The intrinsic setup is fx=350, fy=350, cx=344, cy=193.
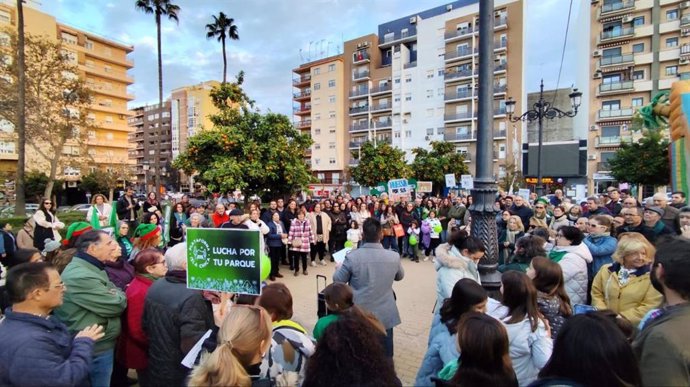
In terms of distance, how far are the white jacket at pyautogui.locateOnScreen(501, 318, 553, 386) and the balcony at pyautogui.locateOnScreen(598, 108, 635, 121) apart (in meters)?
44.0

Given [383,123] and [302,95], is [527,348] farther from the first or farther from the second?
[302,95]

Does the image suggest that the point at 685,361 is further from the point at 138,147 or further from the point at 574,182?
the point at 138,147

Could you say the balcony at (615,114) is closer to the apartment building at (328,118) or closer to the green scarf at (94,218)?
the apartment building at (328,118)

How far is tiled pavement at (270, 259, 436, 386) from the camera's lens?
461cm

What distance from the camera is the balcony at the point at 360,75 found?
52097 mm

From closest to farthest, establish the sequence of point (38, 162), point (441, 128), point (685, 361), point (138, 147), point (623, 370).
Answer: point (623, 370)
point (685, 361)
point (38, 162)
point (441, 128)
point (138, 147)

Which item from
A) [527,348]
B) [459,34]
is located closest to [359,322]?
[527,348]

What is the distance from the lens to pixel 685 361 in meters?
1.66

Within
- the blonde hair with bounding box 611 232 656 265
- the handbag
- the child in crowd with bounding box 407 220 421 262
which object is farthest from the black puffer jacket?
the child in crowd with bounding box 407 220 421 262

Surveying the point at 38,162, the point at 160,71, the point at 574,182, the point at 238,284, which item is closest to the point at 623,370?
the point at 238,284

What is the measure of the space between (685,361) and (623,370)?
17.4 inches

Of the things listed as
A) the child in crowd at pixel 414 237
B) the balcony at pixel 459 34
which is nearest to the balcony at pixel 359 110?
the balcony at pixel 459 34

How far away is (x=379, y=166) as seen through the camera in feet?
103

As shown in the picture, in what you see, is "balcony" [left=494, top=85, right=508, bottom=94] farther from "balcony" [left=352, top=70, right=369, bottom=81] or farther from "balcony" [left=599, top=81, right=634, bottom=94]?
"balcony" [left=352, top=70, right=369, bottom=81]
